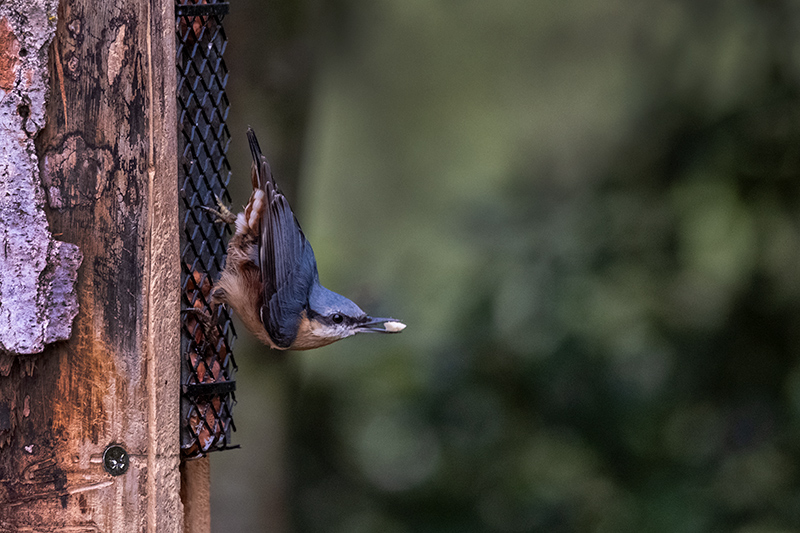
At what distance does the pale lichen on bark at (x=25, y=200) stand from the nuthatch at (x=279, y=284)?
52 centimetres

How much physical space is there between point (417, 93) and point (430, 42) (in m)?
0.23

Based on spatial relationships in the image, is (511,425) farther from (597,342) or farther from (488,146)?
(488,146)

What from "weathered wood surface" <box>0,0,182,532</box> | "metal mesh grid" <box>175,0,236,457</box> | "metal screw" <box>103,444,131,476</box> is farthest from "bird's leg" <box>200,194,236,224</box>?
"metal screw" <box>103,444,131,476</box>

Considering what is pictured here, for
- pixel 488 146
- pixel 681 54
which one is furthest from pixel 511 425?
pixel 681 54

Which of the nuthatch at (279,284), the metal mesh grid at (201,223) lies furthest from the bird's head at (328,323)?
the metal mesh grid at (201,223)

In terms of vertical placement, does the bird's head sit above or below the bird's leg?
below

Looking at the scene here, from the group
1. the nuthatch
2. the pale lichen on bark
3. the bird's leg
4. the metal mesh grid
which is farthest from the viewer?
the nuthatch

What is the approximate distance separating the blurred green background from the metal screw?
5.78 ft

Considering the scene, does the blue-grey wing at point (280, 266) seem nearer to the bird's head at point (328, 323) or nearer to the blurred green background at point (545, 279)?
the bird's head at point (328, 323)

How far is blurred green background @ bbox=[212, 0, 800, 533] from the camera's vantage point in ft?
9.91

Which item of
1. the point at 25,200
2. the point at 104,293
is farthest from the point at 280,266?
the point at 25,200

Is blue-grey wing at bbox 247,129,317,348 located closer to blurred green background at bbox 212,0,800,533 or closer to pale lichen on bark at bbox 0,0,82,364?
pale lichen on bark at bbox 0,0,82,364

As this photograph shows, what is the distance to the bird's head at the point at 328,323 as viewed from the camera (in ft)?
6.57

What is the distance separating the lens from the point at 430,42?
345 cm
